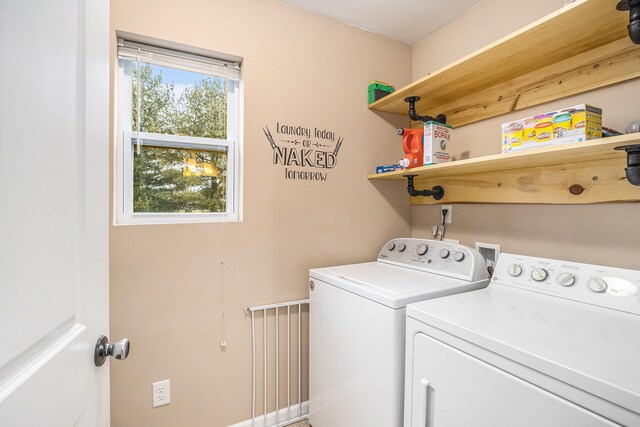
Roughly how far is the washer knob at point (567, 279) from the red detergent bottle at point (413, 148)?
826 millimetres

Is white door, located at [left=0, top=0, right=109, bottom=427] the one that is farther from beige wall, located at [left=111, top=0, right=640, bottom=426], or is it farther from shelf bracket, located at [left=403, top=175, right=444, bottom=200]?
shelf bracket, located at [left=403, top=175, right=444, bottom=200]

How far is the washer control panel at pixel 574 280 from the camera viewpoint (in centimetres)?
104

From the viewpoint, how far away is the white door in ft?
1.38

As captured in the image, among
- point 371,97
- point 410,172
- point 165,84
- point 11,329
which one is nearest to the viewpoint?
point 11,329

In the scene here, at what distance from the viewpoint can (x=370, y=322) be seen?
126 cm

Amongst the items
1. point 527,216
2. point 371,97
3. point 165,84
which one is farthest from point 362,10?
point 527,216

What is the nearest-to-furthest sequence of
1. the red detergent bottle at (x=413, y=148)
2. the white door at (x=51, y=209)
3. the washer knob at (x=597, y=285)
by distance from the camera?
the white door at (x=51, y=209)
the washer knob at (x=597, y=285)
the red detergent bottle at (x=413, y=148)

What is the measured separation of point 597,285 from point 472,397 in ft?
2.16

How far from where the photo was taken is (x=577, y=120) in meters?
1.05

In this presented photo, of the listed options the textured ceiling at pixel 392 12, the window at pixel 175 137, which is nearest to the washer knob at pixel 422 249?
the window at pixel 175 137

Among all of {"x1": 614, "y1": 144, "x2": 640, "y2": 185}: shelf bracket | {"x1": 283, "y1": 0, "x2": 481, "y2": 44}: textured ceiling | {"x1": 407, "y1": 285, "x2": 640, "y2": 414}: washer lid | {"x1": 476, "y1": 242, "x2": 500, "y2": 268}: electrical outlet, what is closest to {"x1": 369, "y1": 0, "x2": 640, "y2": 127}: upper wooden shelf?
{"x1": 614, "y1": 144, "x2": 640, "y2": 185}: shelf bracket

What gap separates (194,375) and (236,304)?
391 mm

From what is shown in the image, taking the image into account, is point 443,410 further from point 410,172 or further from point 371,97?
point 371,97

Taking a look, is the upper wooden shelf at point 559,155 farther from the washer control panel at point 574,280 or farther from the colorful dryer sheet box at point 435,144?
the washer control panel at point 574,280
